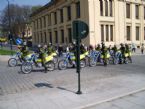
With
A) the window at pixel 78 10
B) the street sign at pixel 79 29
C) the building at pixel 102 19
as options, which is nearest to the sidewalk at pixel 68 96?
the street sign at pixel 79 29

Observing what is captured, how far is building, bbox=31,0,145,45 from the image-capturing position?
36406 millimetres

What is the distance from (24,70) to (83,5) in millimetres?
23095

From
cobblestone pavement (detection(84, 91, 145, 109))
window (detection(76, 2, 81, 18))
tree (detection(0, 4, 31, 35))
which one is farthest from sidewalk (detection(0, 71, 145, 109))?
tree (detection(0, 4, 31, 35))

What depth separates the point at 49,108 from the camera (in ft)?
25.5

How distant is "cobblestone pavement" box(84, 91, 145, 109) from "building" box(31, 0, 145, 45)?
27.1 meters

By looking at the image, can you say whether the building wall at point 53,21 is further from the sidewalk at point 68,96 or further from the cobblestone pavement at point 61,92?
the sidewalk at point 68,96

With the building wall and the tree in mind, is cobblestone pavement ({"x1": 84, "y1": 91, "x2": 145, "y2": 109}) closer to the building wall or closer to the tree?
the building wall

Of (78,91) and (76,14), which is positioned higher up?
(76,14)

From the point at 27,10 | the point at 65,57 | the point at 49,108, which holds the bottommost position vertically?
the point at 49,108

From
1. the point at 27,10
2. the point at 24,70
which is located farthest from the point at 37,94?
the point at 27,10

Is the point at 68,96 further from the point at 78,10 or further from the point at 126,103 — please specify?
the point at 78,10

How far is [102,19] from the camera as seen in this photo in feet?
123

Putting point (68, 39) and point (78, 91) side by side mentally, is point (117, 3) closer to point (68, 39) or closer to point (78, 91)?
point (68, 39)

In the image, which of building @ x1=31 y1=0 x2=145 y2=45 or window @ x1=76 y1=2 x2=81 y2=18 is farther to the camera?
window @ x1=76 y1=2 x2=81 y2=18
